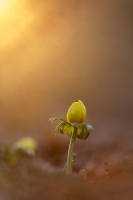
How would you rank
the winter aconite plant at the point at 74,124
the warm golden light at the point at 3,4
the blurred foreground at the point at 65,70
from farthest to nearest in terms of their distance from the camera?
the warm golden light at the point at 3,4 < the blurred foreground at the point at 65,70 < the winter aconite plant at the point at 74,124

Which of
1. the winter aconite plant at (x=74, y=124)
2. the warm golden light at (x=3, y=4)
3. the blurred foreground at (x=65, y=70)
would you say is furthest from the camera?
the warm golden light at (x=3, y=4)

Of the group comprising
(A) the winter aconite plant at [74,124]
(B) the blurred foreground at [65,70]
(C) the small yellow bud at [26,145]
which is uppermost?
(B) the blurred foreground at [65,70]

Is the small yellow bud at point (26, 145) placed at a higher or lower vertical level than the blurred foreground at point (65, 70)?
lower

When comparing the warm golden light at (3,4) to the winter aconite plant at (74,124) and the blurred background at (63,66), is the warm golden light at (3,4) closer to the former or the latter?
the blurred background at (63,66)

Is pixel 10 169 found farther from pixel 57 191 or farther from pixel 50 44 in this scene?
pixel 50 44

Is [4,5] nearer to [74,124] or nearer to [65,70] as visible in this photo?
[65,70]

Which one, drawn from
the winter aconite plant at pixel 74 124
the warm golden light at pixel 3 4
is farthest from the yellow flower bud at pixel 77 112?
the warm golden light at pixel 3 4

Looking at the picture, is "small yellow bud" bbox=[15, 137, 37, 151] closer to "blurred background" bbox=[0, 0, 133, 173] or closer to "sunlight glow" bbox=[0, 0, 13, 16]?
"blurred background" bbox=[0, 0, 133, 173]
